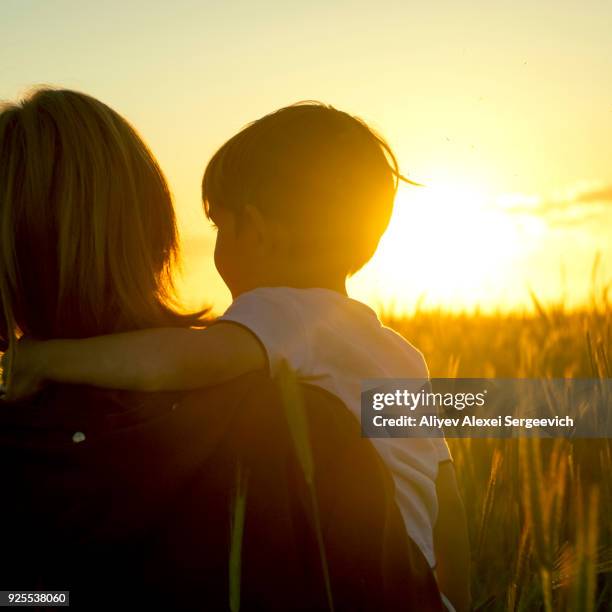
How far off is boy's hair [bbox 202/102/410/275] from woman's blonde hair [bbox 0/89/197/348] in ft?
1.00

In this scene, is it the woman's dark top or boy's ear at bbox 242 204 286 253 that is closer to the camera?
the woman's dark top

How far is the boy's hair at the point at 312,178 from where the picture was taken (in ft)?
5.36

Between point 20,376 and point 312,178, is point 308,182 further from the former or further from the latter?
point 20,376

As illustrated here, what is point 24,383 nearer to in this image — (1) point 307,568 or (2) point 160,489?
(2) point 160,489

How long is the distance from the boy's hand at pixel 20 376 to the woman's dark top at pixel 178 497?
2 cm

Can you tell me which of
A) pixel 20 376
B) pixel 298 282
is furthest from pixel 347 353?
pixel 20 376

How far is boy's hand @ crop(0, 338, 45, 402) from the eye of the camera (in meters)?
1.20

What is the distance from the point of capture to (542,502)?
1021 millimetres

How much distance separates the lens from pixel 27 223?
132cm

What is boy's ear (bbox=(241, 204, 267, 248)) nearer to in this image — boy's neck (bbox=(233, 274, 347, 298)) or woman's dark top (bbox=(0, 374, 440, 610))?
boy's neck (bbox=(233, 274, 347, 298))

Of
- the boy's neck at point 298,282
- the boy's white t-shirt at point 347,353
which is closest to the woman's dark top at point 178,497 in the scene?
the boy's white t-shirt at point 347,353

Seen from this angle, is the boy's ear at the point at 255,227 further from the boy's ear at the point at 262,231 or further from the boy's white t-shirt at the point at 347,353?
the boy's white t-shirt at the point at 347,353

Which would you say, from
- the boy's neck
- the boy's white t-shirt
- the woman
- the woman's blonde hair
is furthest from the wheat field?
the woman's blonde hair

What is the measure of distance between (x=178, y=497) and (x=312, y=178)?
2.38ft
